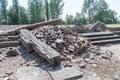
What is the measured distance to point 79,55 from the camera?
191 inches

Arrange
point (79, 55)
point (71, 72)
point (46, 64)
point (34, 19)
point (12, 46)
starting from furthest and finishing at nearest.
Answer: point (34, 19), point (12, 46), point (79, 55), point (46, 64), point (71, 72)

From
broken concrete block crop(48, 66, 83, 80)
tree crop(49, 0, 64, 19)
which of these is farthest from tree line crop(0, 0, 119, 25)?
broken concrete block crop(48, 66, 83, 80)

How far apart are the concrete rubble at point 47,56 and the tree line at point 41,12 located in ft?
76.5

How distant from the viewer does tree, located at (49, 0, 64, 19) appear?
114 feet

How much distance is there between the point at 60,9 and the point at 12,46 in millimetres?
31074

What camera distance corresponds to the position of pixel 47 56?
390cm

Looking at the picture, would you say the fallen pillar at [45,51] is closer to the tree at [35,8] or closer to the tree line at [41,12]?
the tree line at [41,12]

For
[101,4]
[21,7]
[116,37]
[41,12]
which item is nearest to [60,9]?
[41,12]

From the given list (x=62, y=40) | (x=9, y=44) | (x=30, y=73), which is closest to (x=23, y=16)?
(x=9, y=44)

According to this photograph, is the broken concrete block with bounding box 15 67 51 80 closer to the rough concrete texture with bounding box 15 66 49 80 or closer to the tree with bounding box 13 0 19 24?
the rough concrete texture with bounding box 15 66 49 80

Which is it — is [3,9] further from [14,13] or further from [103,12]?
[103,12]

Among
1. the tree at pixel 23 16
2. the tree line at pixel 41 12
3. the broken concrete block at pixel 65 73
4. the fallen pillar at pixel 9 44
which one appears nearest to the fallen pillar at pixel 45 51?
the broken concrete block at pixel 65 73

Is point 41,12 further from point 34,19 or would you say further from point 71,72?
point 71,72

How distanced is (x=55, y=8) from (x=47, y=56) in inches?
1251
